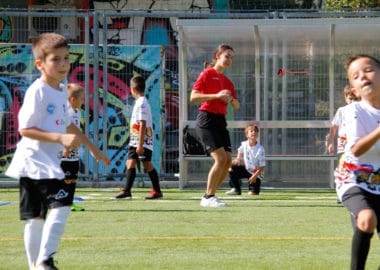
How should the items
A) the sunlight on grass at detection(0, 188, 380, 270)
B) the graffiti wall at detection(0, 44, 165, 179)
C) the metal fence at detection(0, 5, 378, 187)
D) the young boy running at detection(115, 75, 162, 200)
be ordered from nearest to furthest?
the sunlight on grass at detection(0, 188, 380, 270) → the young boy running at detection(115, 75, 162, 200) → the metal fence at detection(0, 5, 378, 187) → the graffiti wall at detection(0, 44, 165, 179)

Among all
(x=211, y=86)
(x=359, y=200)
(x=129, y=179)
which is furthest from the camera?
(x=129, y=179)

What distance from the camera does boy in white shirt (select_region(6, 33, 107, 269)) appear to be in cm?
630

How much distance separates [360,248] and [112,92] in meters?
12.0

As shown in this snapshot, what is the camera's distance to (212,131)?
40.0 feet

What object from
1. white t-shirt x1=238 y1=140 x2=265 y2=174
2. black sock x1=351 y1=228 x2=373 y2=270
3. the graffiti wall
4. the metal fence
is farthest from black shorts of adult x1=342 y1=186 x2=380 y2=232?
the graffiti wall

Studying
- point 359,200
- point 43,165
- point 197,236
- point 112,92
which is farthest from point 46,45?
point 112,92

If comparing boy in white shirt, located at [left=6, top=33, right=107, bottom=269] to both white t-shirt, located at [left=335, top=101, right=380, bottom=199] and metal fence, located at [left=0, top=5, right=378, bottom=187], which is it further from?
metal fence, located at [left=0, top=5, right=378, bottom=187]

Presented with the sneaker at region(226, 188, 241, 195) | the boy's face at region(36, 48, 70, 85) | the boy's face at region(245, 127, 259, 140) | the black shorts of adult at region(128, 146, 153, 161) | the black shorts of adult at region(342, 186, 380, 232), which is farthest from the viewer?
the boy's face at region(245, 127, 259, 140)

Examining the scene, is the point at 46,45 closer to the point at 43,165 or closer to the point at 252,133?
the point at 43,165

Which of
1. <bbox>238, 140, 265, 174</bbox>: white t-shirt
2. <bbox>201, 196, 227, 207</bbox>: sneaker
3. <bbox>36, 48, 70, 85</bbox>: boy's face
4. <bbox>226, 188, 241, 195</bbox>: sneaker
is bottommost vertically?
<bbox>226, 188, 241, 195</bbox>: sneaker

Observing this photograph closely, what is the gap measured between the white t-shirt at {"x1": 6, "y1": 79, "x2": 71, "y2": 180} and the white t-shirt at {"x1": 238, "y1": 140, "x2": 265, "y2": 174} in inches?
369

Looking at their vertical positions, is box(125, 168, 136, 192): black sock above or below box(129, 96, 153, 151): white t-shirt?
below

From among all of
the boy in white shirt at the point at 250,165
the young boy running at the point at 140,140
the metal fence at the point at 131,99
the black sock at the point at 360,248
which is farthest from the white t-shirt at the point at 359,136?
the metal fence at the point at 131,99

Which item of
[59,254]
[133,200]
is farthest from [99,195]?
[59,254]
